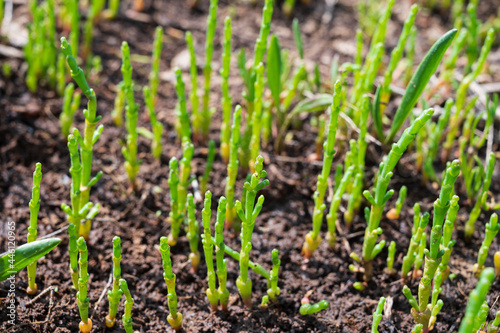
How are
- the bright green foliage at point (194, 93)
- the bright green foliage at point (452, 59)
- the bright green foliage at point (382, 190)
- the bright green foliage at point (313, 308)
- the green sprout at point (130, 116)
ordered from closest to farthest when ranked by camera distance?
the bright green foliage at point (382, 190) < the bright green foliage at point (313, 308) < the green sprout at point (130, 116) < the bright green foliage at point (194, 93) < the bright green foliage at point (452, 59)

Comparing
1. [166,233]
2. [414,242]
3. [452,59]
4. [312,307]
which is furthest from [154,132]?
[452,59]

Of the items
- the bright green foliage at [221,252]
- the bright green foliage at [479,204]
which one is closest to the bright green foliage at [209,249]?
the bright green foliage at [221,252]

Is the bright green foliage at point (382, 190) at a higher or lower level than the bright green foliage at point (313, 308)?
higher

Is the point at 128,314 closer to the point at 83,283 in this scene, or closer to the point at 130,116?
the point at 83,283

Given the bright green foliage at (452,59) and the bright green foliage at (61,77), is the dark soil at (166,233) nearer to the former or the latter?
the bright green foliage at (61,77)

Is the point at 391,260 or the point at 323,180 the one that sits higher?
the point at 323,180

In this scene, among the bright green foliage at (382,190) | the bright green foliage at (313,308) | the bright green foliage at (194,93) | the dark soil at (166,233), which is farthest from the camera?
the bright green foliage at (194,93)

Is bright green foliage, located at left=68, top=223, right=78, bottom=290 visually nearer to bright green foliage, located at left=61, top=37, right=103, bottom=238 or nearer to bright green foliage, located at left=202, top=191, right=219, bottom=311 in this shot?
Answer: bright green foliage, located at left=61, top=37, right=103, bottom=238
